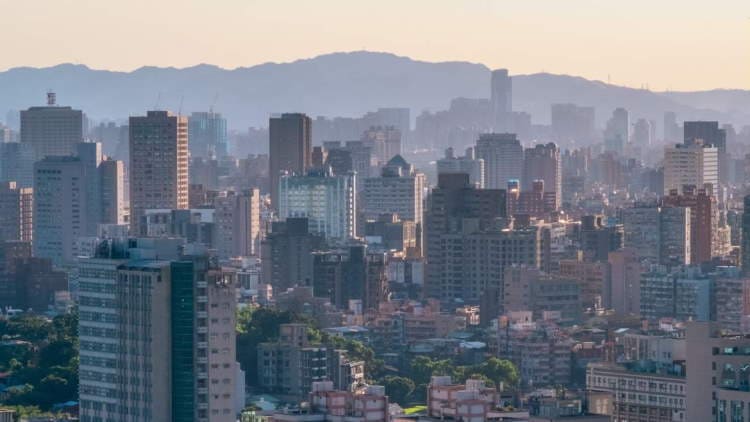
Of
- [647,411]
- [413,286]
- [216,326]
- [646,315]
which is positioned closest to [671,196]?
[413,286]

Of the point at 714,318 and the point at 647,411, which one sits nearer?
the point at 647,411

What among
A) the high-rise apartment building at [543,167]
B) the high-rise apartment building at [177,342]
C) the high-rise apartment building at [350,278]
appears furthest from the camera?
the high-rise apartment building at [543,167]

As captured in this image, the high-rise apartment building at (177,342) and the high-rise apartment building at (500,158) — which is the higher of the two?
the high-rise apartment building at (500,158)

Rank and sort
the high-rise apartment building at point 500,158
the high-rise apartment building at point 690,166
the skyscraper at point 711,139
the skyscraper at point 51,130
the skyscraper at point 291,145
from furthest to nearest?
the high-rise apartment building at point 500,158 < the skyscraper at point 711,139 < the skyscraper at point 51,130 < the high-rise apartment building at point 690,166 < the skyscraper at point 291,145

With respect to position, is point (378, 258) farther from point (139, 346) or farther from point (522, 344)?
point (139, 346)

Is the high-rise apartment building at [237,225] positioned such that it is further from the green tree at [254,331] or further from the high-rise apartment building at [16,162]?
the green tree at [254,331]

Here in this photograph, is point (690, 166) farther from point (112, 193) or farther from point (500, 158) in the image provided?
point (112, 193)

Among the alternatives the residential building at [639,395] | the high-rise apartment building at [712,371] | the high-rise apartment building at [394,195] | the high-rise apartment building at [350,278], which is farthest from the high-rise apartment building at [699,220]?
the high-rise apartment building at [712,371]
